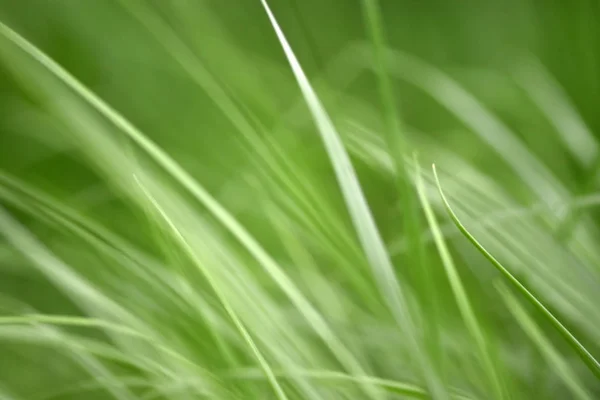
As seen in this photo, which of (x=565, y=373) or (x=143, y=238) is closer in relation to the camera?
(x=565, y=373)

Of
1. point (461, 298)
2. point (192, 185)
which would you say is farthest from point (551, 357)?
point (192, 185)

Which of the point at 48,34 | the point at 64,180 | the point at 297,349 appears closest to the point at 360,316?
the point at 297,349

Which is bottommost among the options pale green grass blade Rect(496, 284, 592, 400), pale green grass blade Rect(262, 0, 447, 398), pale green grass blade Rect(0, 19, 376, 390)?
pale green grass blade Rect(496, 284, 592, 400)

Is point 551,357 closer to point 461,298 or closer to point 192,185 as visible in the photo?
point 461,298

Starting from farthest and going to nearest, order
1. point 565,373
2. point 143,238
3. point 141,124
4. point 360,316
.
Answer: point 141,124 → point 143,238 → point 360,316 → point 565,373

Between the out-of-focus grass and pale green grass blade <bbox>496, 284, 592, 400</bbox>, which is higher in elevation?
the out-of-focus grass

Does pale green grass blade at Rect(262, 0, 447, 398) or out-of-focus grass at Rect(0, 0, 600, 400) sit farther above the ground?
out-of-focus grass at Rect(0, 0, 600, 400)

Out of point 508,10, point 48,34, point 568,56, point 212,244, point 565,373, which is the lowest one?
point 565,373

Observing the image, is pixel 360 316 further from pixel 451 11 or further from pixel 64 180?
pixel 451 11
